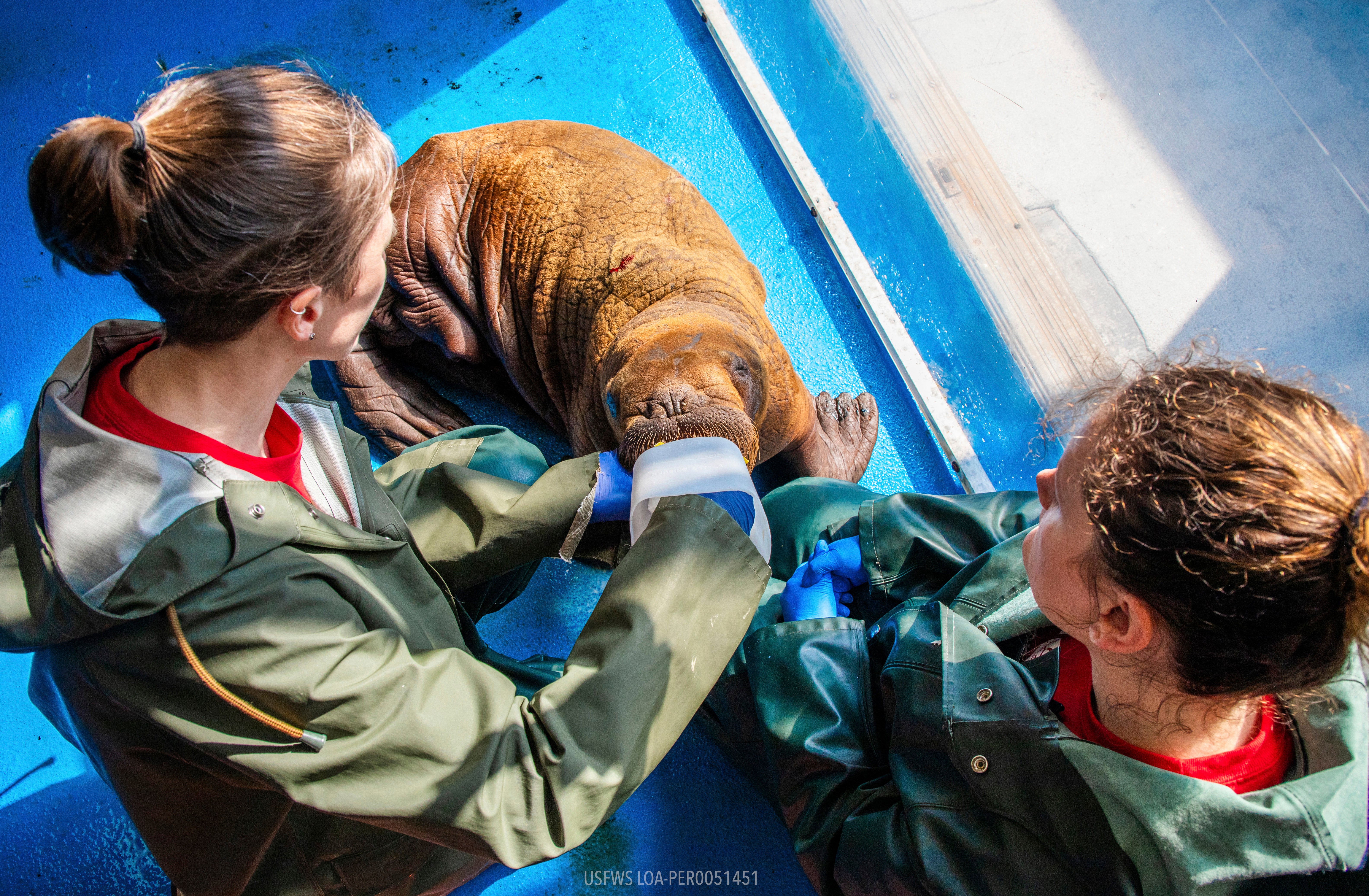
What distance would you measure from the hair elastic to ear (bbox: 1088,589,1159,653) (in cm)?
153

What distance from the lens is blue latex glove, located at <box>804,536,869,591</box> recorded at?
2.24 meters

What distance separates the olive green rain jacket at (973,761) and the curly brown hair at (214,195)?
4.16 feet

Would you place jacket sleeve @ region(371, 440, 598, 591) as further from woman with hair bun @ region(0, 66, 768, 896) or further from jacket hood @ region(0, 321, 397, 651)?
jacket hood @ region(0, 321, 397, 651)

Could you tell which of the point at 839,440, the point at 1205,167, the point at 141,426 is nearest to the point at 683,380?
the point at 839,440

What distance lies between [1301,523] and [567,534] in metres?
1.49

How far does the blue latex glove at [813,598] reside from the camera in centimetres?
214

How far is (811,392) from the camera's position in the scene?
133 inches

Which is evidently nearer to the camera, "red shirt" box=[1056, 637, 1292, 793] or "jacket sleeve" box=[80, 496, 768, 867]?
"jacket sleeve" box=[80, 496, 768, 867]

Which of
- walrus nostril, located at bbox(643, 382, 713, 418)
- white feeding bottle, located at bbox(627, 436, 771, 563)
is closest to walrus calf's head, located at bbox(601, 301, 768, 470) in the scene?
walrus nostril, located at bbox(643, 382, 713, 418)

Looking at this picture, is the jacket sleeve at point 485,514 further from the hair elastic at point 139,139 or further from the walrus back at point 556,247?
the hair elastic at point 139,139

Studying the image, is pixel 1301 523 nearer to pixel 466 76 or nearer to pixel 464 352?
pixel 464 352

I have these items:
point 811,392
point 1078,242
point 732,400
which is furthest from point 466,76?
point 1078,242

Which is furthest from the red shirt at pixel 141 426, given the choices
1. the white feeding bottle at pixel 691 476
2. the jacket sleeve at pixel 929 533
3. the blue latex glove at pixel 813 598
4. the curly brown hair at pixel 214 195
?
the jacket sleeve at pixel 929 533

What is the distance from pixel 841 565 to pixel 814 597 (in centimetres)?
14
